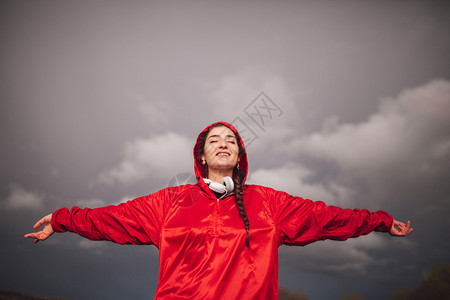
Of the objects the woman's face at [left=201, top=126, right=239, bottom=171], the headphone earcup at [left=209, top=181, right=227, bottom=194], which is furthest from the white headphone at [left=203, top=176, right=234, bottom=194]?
the woman's face at [left=201, top=126, right=239, bottom=171]

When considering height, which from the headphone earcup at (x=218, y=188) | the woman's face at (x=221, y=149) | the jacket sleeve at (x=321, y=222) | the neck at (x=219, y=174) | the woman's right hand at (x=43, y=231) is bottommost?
the woman's right hand at (x=43, y=231)

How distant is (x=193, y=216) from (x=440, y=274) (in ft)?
37.5

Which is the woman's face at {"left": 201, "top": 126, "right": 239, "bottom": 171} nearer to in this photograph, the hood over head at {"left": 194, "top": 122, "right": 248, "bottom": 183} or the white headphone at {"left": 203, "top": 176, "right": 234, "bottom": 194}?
the hood over head at {"left": 194, "top": 122, "right": 248, "bottom": 183}

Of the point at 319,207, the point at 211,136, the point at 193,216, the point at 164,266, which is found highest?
the point at 211,136

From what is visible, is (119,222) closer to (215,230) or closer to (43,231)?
(43,231)

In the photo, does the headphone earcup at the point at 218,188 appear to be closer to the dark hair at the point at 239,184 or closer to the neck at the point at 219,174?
the dark hair at the point at 239,184

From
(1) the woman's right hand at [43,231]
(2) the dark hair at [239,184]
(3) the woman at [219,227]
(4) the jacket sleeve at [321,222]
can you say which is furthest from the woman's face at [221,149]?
(1) the woman's right hand at [43,231]

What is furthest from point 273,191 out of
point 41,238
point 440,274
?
point 440,274

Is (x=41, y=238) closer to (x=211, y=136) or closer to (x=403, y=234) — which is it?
(x=211, y=136)

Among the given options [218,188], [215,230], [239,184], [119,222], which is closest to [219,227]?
[215,230]

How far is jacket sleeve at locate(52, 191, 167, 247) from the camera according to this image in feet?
8.61

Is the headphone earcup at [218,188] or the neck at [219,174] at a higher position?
the neck at [219,174]

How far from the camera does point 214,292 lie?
2244 mm

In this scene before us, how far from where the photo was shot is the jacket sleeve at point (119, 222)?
Result: 8.61 ft
